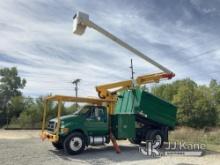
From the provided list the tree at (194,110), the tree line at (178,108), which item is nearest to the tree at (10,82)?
the tree line at (178,108)

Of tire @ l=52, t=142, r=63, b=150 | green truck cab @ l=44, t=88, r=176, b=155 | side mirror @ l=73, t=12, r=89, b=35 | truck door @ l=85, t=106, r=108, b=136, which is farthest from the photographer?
tire @ l=52, t=142, r=63, b=150

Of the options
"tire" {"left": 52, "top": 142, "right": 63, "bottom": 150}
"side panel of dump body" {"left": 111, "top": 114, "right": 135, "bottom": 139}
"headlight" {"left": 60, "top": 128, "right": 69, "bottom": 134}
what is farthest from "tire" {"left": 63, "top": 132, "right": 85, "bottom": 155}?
"side panel of dump body" {"left": 111, "top": 114, "right": 135, "bottom": 139}

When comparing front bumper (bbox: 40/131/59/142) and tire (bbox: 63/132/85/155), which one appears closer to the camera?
tire (bbox: 63/132/85/155)

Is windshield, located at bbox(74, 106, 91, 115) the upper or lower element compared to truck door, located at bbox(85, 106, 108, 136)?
upper

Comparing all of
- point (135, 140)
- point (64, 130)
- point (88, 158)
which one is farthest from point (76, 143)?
point (135, 140)

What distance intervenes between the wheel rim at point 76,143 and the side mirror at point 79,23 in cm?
477

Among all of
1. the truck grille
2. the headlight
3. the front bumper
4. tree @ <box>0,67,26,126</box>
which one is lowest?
the front bumper

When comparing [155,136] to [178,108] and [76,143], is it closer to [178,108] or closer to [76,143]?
[76,143]

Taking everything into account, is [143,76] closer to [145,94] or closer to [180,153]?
[145,94]

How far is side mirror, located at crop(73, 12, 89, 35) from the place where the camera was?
10.9 m

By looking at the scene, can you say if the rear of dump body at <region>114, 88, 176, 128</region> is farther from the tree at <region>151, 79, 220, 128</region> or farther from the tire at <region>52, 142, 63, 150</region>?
the tree at <region>151, 79, 220, 128</region>

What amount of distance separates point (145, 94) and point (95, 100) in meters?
2.61

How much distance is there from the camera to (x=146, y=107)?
1522cm

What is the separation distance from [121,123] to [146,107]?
1.58 m
